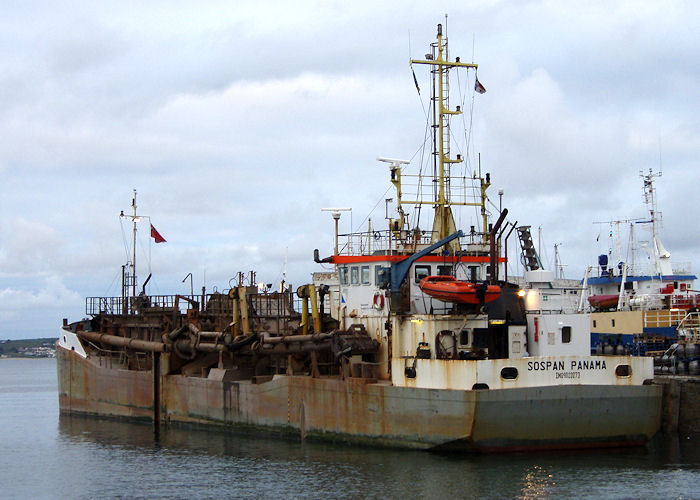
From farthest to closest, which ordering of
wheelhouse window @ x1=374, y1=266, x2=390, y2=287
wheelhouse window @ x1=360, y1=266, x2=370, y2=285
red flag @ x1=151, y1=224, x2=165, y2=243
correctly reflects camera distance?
red flag @ x1=151, y1=224, x2=165, y2=243, wheelhouse window @ x1=360, y1=266, x2=370, y2=285, wheelhouse window @ x1=374, y1=266, x2=390, y2=287

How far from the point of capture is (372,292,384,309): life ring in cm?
3159

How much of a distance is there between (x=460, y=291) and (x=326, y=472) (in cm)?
698

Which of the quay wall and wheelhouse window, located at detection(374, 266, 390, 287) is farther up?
wheelhouse window, located at detection(374, 266, 390, 287)

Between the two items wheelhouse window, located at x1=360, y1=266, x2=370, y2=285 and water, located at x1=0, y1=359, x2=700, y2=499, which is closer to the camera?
water, located at x1=0, y1=359, x2=700, y2=499

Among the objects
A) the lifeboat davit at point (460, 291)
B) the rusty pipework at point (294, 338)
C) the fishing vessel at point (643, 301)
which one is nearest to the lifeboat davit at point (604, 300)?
the fishing vessel at point (643, 301)

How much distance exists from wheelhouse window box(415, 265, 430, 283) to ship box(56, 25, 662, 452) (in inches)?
1.5

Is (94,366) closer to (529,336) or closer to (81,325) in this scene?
(81,325)

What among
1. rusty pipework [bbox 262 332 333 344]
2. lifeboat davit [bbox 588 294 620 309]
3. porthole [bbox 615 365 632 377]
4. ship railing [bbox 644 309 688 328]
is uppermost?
lifeboat davit [bbox 588 294 620 309]

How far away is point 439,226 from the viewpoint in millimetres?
33250

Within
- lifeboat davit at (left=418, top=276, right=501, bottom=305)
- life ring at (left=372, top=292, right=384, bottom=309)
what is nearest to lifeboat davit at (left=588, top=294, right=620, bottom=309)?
life ring at (left=372, top=292, right=384, bottom=309)

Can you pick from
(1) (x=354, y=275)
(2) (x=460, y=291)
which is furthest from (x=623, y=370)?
(1) (x=354, y=275)

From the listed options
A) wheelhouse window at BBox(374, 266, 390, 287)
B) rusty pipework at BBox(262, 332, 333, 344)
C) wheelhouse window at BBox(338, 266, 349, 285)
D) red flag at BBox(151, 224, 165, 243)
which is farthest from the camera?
red flag at BBox(151, 224, 165, 243)

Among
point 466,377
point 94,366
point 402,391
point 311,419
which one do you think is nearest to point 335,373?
point 311,419

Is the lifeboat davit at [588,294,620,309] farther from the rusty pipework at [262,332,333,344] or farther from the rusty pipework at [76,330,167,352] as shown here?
the rusty pipework at [76,330,167,352]
